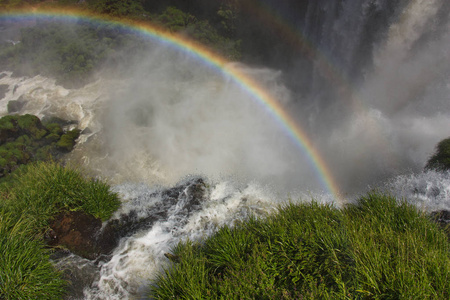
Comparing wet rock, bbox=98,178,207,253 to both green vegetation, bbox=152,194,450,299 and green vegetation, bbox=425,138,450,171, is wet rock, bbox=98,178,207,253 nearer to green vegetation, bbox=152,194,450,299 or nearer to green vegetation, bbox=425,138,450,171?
green vegetation, bbox=152,194,450,299

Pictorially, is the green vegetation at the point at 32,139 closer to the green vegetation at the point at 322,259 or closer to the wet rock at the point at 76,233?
the wet rock at the point at 76,233

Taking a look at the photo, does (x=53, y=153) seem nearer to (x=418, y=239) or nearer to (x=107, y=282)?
(x=107, y=282)

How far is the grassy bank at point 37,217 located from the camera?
15.0 ft

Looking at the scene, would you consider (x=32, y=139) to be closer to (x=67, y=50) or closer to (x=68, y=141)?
(x=68, y=141)

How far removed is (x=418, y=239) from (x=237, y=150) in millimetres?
8531

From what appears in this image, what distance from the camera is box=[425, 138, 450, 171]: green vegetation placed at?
25.1 ft

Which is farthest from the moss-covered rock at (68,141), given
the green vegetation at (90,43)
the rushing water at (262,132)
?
the green vegetation at (90,43)

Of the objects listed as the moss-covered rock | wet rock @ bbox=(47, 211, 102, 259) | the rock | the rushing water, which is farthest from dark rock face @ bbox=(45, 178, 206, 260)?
the rock

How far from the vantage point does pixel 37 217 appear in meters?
6.43

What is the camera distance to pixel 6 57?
2197 centimetres

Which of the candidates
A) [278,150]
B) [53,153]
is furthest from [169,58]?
[278,150]

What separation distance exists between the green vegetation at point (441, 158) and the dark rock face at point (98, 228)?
258 inches

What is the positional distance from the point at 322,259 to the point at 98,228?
529 centimetres

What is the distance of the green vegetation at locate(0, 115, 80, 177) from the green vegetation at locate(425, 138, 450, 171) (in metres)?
13.8
